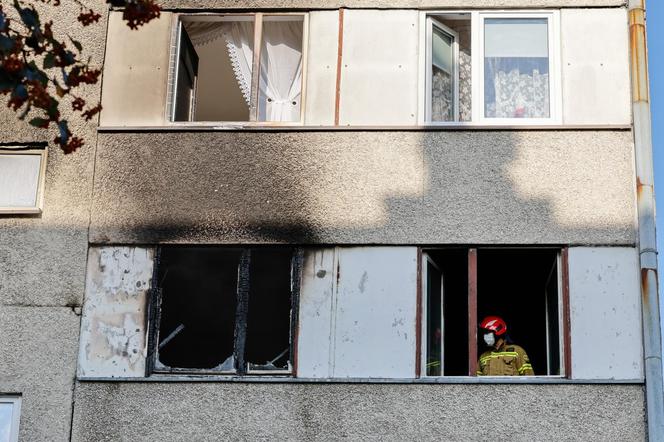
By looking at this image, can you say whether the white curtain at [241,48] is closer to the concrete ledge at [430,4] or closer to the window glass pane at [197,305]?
the concrete ledge at [430,4]

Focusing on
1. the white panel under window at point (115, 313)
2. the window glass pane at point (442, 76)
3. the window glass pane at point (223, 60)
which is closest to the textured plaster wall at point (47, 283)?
the white panel under window at point (115, 313)

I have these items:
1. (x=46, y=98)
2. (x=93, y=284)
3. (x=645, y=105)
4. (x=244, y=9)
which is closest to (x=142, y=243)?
(x=93, y=284)

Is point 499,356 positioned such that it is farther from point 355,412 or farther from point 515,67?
point 515,67

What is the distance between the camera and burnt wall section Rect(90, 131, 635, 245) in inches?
538

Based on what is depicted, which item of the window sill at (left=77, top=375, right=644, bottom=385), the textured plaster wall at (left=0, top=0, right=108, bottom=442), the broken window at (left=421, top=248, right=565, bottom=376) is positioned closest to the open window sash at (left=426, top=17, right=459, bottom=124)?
the broken window at (left=421, top=248, right=565, bottom=376)

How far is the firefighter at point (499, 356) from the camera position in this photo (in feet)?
44.7

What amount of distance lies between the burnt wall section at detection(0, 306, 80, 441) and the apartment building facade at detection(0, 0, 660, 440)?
23 mm

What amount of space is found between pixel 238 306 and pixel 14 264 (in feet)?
8.03

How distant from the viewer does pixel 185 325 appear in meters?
13.9

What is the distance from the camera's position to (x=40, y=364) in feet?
44.7

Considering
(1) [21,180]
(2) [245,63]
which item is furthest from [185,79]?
(1) [21,180]

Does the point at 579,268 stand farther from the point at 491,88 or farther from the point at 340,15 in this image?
the point at 340,15

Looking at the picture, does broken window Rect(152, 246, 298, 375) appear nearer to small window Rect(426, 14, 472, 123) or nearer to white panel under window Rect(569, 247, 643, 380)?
small window Rect(426, 14, 472, 123)

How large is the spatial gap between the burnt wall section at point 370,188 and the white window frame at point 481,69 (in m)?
0.21
